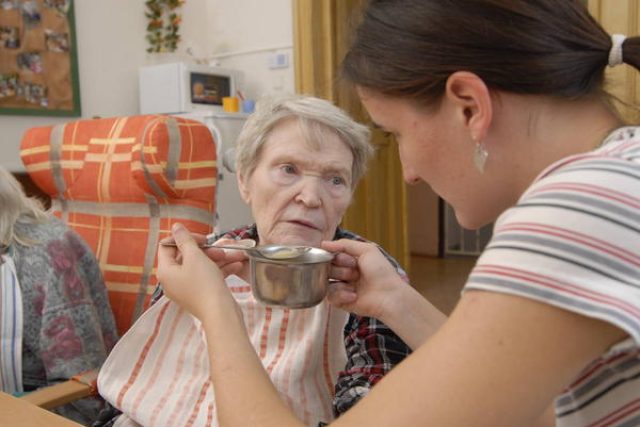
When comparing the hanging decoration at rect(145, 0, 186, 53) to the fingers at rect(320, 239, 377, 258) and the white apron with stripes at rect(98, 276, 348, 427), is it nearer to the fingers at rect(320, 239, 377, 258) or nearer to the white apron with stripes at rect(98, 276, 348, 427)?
the white apron with stripes at rect(98, 276, 348, 427)

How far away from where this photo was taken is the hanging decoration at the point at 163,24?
14.7ft

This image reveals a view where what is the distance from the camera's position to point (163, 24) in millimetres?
4594

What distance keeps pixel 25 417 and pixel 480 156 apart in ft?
2.41

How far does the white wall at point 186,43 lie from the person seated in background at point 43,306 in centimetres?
241

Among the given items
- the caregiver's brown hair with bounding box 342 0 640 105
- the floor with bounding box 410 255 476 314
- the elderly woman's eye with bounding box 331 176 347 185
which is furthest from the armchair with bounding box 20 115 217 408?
the floor with bounding box 410 255 476 314

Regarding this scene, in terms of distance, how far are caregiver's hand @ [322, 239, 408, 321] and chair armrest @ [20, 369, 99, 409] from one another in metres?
0.63

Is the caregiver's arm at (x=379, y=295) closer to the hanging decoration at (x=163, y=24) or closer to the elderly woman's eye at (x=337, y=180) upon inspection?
the elderly woman's eye at (x=337, y=180)

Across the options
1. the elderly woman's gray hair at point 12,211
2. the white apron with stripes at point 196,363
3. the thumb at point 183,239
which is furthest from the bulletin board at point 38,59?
the thumb at point 183,239

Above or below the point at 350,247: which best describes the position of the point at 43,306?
below

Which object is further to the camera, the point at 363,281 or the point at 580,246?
the point at 363,281

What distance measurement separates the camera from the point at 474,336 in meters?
0.56

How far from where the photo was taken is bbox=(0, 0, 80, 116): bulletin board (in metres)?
3.61

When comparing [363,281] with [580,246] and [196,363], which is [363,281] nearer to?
[196,363]

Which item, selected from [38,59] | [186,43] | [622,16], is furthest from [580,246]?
[186,43]
